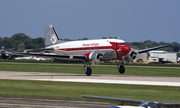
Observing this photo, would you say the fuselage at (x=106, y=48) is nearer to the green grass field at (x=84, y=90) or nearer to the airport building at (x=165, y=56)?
the green grass field at (x=84, y=90)

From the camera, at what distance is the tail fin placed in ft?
171

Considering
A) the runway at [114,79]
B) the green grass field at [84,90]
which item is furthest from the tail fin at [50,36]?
the green grass field at [84,90]

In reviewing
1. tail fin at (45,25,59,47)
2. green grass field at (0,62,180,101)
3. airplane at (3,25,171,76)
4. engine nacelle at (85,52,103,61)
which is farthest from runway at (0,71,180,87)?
tail fin at (45,25,59,47)

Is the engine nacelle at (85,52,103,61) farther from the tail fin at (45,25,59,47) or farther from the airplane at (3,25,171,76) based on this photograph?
the tail fin at (45,25,59,47)

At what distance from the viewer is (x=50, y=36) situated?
5244 cm

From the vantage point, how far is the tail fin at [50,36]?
5197 centimetres

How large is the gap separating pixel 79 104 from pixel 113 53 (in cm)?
2581

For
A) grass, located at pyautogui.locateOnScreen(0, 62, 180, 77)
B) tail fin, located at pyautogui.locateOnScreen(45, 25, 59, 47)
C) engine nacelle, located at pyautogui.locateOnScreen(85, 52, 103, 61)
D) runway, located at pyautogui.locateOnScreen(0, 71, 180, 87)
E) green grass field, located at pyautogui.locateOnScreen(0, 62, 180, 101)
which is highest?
tail fin, located at pyautogui.locateOnScreen(45, 25, 59, 47)

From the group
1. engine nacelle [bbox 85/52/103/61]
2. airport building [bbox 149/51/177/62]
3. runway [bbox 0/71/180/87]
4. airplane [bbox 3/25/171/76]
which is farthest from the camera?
airport building [bbox 149/51/177/62]

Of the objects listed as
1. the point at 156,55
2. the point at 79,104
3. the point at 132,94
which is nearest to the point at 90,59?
the point at 132,94

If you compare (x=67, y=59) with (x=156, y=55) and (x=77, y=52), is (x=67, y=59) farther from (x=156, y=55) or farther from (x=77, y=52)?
(x=156, y=55)

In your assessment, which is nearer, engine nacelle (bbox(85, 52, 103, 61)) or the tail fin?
engine nacelle (bbox(85, 52, 103, 61))

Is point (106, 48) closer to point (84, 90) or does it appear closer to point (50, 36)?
point (50, 36)

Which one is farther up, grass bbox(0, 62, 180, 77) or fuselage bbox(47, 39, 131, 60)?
fuselage bbox(47, 39, 131, 60)
